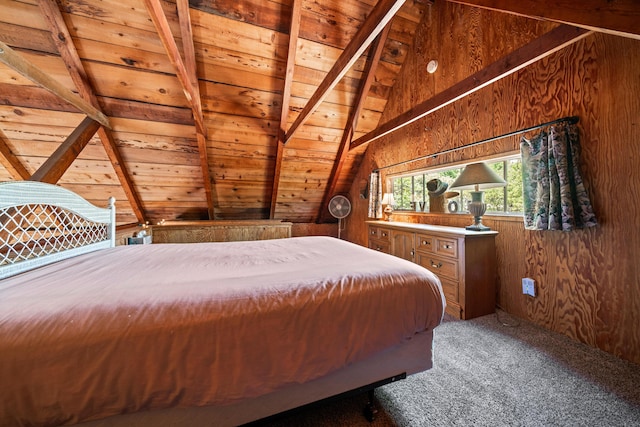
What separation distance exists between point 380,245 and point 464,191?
4.36 feet

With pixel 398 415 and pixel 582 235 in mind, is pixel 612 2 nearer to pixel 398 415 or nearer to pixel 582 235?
pixel 582 235

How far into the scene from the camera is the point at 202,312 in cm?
84

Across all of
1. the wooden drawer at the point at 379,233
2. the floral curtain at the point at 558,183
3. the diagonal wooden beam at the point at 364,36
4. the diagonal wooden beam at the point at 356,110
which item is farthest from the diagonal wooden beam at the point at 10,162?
the floral curtain at the point at 558,183

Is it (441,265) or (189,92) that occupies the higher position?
(189,92)

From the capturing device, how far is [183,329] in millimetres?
792

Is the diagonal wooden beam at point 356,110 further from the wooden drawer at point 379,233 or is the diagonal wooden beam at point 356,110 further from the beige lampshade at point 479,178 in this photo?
the beige lampshade at point 479,178

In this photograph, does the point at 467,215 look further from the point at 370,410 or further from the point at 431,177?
the point at 370,410

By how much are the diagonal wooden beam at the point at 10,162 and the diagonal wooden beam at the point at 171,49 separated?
7.66ft

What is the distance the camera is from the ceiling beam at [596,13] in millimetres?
935

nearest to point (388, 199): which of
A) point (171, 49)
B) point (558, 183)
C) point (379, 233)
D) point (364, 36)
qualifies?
point (379, 233)

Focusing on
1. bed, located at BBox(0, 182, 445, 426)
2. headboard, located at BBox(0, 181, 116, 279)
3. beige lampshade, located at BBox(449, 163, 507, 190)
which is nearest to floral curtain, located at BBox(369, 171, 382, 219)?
beige lampshade, located at BBox(449, 163, 507, 190)

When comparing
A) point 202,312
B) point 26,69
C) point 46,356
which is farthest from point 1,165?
point 202,312

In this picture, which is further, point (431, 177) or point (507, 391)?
point (431, 177)

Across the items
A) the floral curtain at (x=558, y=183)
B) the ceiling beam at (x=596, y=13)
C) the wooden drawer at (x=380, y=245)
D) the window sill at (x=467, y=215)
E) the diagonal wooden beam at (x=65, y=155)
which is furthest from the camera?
the wooden drawer at (x=380, y=245)
